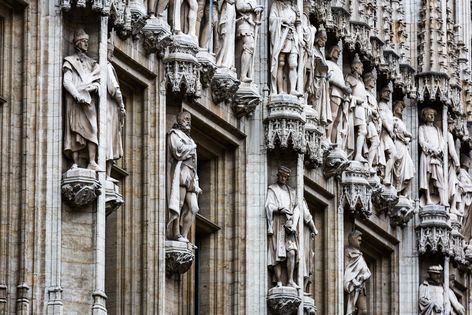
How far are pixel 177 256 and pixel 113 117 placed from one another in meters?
3.86

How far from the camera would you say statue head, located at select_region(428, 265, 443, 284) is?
61.5 metres

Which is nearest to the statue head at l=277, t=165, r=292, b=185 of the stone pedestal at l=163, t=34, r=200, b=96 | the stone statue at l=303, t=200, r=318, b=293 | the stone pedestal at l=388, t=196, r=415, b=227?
the stone statue at l=303, t=200, r=318, b=293

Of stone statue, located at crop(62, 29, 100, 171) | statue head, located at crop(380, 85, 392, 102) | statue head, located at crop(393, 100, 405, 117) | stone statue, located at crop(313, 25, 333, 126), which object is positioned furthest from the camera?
statue head, located at crop(393, 100, 405, 117)

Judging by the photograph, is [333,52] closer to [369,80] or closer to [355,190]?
[369,80]

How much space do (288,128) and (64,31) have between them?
377 inches

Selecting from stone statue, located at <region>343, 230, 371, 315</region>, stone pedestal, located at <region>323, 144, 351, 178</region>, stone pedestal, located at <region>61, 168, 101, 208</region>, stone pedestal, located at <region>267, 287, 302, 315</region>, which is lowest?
stone pedestal, located at <region>267, 287, 302, 315</region>

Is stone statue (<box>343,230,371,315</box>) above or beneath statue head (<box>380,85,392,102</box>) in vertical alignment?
beneath

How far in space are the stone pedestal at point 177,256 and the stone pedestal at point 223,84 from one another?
12.7 feet

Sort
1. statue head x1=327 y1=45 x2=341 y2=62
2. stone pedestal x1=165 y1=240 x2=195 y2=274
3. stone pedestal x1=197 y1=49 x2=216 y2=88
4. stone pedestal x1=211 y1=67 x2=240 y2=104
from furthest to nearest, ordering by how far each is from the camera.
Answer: statue head x1=327 y1=45 x2=341 y2=62 < stone pedestal x1=211 y1=67 x2=240 y2=104 < stone pedestal x1=197 y1=49 x2=216 y2=88 < stone pedestal x1=165 y1=240 x2=195 y2=274

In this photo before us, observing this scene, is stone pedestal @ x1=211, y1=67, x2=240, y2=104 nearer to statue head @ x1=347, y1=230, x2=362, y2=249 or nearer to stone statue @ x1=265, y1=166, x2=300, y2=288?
stone statue @ x1=265, y1=166, x2=300, y2=288

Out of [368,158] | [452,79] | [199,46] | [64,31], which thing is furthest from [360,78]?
[64,31]

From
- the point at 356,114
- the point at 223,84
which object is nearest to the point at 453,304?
the point at 356,114

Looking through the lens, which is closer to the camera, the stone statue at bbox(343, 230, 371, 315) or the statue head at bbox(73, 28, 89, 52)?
the statue head at bbox(73, 28, 89, 52)

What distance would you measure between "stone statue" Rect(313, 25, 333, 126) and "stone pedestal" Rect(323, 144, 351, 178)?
0.64 metres
